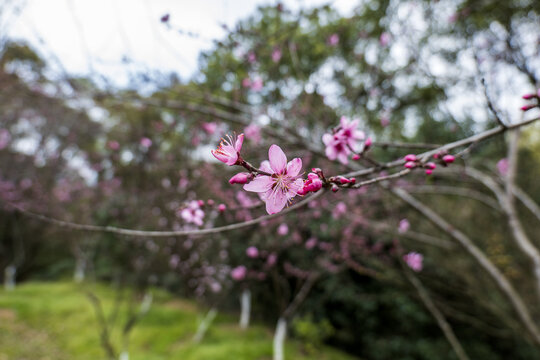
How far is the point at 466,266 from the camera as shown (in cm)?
370

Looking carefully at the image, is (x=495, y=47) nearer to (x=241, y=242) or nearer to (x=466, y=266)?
(x=466, y=266)

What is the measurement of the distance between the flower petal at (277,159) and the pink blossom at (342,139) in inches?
22.7

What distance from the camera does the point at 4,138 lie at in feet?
29.6

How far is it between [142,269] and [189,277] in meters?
3.52

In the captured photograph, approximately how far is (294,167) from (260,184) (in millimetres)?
98

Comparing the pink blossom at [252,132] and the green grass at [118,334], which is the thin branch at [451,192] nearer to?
the pink blossom at [252,132]

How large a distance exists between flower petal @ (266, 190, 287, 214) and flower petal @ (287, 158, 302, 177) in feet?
0.19

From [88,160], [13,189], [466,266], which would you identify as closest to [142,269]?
[466,266]

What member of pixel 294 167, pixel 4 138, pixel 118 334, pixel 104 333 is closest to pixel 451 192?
pixel 294 167

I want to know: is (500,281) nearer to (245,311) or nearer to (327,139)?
(327,139)

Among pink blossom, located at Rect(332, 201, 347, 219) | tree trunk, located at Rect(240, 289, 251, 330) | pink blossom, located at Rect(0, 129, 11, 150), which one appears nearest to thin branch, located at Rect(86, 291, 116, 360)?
pink blossom, located at Rect(332, 201, 347, 219)

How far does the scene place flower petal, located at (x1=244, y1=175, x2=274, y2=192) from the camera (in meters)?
0.75

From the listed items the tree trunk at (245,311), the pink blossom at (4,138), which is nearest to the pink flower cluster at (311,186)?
the tree trunk at (245,311)

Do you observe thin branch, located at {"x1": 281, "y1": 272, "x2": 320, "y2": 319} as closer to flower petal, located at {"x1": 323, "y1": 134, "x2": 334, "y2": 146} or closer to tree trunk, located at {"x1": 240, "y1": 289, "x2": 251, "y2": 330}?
flower petal, located at {"x1": 323, "y1": 134, "x2": 334, "y2": 146}
